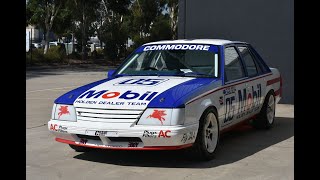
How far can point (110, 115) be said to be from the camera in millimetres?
5562

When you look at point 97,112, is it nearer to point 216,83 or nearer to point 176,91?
point 176,91

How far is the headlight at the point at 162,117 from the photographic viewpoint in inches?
213

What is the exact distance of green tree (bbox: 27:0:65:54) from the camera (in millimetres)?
35406

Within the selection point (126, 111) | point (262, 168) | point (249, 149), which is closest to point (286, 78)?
point (249, 149)

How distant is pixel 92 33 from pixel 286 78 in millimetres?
34014

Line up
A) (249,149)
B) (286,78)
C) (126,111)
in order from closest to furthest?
(126,111) → (249,149) → (286,78)

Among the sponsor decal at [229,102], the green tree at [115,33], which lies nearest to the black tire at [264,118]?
the sponsor decal at [229,102]

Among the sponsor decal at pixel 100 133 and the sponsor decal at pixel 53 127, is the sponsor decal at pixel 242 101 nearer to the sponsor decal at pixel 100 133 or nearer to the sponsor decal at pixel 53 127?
the sponsor decal at pixel 100 133

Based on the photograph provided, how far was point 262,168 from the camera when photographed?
5742 mm

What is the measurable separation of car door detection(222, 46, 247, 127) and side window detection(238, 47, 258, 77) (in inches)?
10.2

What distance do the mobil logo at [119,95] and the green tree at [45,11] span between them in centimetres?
3026

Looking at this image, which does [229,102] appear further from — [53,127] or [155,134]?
[53,127]

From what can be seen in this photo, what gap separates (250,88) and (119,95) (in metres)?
2.45

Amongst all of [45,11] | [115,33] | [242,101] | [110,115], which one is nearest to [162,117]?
[110,115]
